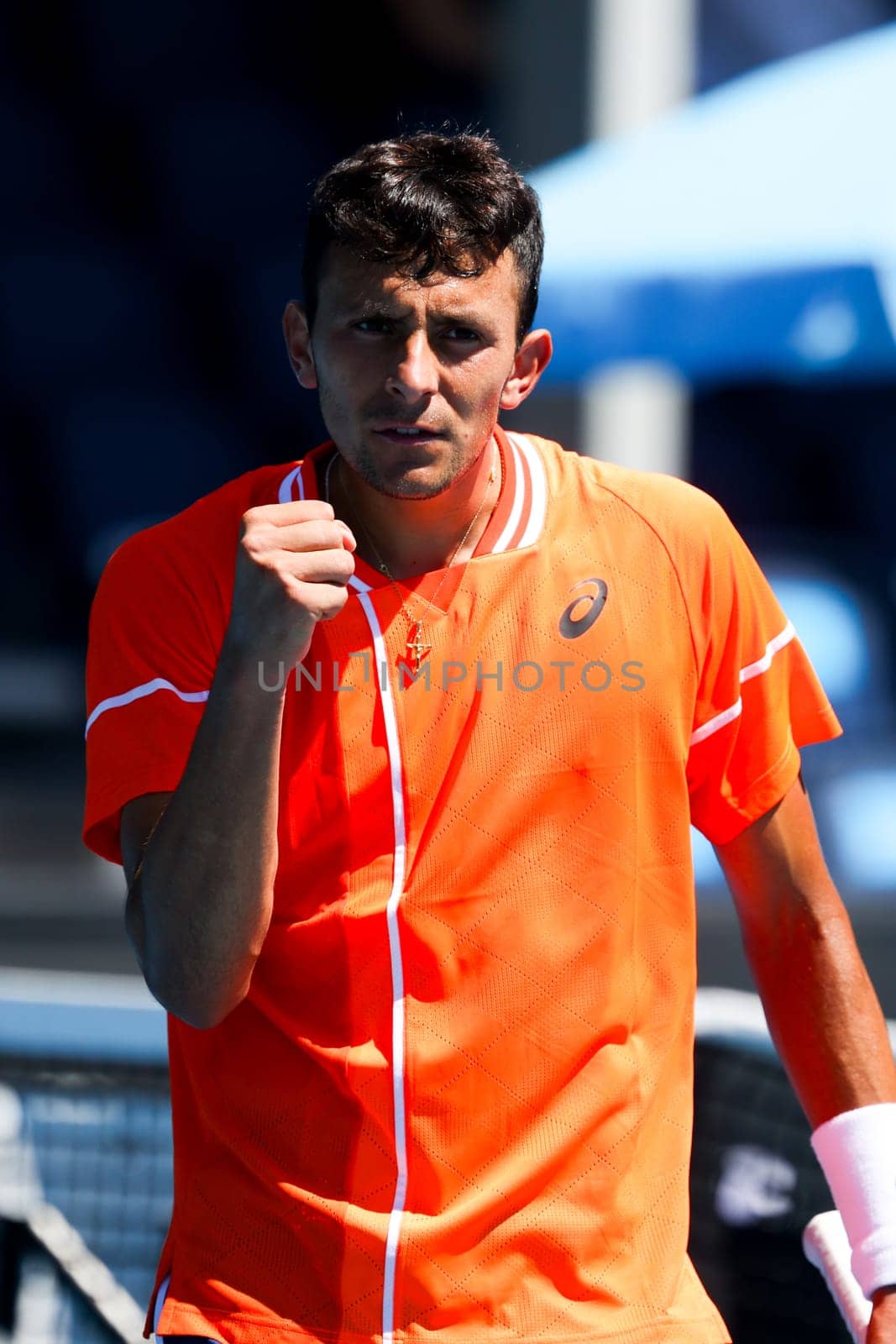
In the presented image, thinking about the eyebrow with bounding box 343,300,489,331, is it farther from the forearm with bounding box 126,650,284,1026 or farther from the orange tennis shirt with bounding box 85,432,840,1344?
the forearm with bounding box 126,650,284,1026

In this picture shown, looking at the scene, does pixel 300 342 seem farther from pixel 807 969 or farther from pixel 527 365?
pixel 807 969

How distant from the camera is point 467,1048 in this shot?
1.79 m

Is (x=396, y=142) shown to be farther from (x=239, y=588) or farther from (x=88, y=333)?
(x=88, y=333)

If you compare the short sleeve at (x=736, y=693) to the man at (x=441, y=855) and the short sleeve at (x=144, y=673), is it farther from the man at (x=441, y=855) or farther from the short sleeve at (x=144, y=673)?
the short sleeve at (x=144, y=673)

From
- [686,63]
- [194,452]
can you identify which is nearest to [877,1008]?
[686,63]

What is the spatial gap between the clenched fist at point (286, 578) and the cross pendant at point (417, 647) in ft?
0.68

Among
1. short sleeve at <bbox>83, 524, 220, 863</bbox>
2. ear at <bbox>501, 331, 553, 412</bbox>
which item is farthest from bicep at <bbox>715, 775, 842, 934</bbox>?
short sleeve at <bbox>83, 524, 220, 863</bbox>

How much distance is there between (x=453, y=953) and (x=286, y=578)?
439 millimetres

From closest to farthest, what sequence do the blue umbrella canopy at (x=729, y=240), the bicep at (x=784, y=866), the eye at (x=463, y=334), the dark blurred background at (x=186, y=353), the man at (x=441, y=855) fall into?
1. the man at (x=441, y=855)
2. the eye at (x=463, y=334)
3. the bicep at (x=784, y=866)
4. the blue umbrella canopy at (x=729, y=240)
5. the dark blurred background at (x=186, y=353)

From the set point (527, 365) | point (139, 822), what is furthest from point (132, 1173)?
point (527, 365)

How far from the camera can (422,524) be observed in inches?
76.6

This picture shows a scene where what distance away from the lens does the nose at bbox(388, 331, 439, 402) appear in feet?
5.94

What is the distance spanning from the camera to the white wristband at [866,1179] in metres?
1.87

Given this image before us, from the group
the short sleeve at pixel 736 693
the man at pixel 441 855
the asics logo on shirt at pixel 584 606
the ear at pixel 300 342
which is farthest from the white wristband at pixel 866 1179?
the ear at pixel 300 342
